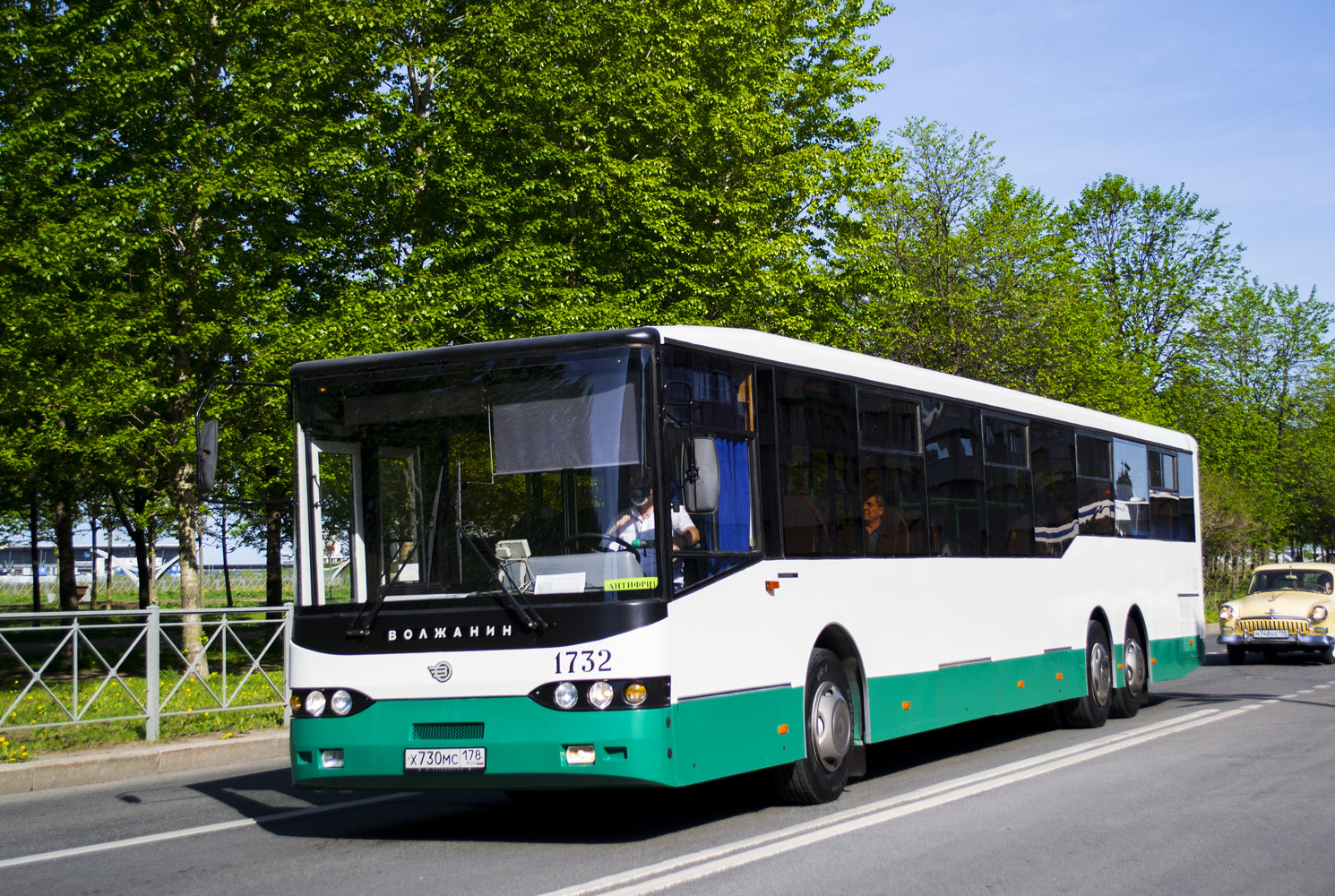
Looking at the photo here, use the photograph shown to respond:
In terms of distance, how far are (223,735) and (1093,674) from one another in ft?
29.8

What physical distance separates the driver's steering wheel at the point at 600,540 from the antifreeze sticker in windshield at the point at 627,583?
11 cm

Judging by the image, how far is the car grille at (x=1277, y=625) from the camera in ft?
81.3

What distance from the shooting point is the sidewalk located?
11.5 meters

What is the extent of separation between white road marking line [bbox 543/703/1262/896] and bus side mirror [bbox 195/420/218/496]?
3.32m

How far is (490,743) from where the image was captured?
7820 millimetres

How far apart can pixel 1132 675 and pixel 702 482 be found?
32.2ft

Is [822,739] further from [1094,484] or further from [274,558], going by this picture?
[274,558]

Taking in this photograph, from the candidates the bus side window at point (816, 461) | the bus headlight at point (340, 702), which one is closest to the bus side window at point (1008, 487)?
the bus side window at point (816, 461)

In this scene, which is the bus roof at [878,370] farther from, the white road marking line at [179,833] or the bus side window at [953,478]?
the white road marking line at [179,833]

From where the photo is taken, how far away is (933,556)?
37.9 ft

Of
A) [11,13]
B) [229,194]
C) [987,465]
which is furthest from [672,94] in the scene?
[987,465]

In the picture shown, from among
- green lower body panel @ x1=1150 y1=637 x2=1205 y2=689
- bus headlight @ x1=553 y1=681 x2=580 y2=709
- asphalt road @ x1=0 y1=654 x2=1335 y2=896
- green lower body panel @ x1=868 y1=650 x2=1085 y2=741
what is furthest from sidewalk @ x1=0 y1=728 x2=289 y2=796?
green lower body panel @ x1=1150 y1=637 x2=1205 y2=689

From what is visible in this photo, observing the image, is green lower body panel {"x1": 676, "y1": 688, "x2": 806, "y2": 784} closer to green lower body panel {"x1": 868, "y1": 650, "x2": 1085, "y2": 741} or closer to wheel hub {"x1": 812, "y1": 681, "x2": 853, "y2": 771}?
wheel hub {"x1": 812, "y1": 681, "x2": 853, "y2": 771}

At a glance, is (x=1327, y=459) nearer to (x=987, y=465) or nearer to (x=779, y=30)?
(x=779, y=30)
